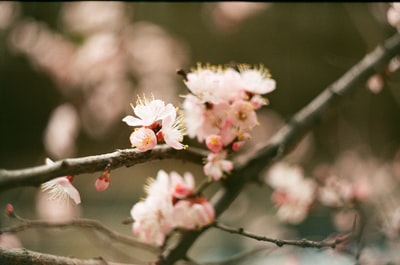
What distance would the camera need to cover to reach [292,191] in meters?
1.18

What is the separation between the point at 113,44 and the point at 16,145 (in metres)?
0.50

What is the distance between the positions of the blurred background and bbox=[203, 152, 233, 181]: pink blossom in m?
0.67

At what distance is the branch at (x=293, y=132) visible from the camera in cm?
86

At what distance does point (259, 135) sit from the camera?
1670 millimetres

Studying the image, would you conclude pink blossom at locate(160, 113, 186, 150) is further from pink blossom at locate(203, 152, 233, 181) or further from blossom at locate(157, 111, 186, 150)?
pink blossom at locate(203, 152, 233, 181)

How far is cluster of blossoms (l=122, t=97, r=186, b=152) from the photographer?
1.99 ft

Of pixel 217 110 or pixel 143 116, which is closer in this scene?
pixel 143 116

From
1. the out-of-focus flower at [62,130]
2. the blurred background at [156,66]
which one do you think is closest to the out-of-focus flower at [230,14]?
the blurred background at [156,66]

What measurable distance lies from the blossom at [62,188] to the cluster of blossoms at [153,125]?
0.29ft

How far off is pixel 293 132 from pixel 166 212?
37cm

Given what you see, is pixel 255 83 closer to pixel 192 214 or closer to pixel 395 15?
pixel 192 214

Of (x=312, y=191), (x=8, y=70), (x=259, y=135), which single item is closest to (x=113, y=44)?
(x=8, y=70)

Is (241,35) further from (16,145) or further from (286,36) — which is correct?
(16,145)

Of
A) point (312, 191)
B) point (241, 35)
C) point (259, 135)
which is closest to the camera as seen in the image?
point (312, 191)
